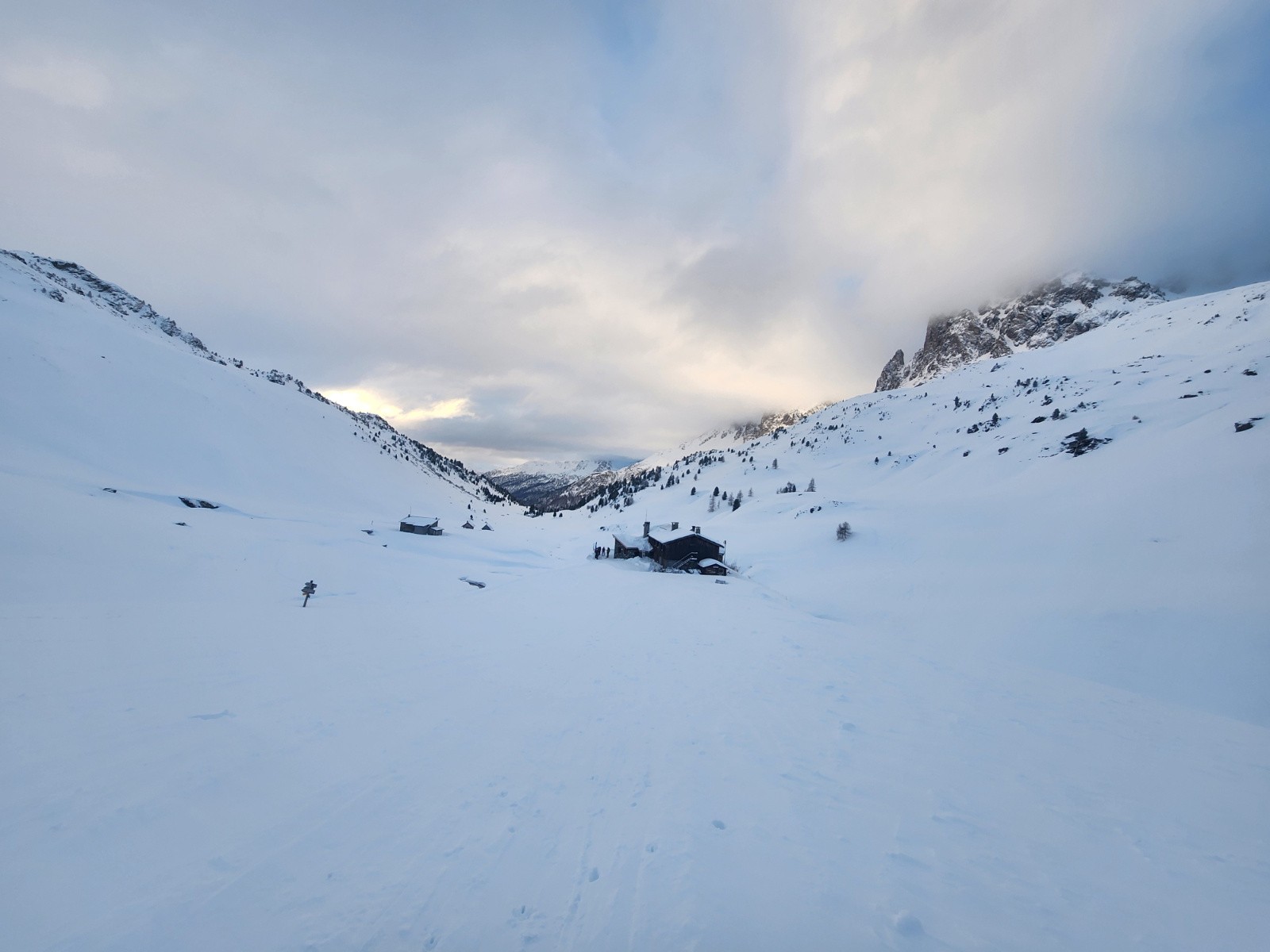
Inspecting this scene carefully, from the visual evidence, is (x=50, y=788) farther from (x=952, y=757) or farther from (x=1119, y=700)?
(x=1119, y=700)

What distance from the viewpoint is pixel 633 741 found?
887 cm

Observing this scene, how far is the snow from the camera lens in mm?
5055

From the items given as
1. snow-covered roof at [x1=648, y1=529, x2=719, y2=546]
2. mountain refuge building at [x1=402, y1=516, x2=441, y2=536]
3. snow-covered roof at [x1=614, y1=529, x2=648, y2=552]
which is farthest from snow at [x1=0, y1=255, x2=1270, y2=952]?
mountain refuge building at [x1=402, y1=516, x2=441, y2=536]

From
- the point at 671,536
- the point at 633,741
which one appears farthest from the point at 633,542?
the point at 633,741

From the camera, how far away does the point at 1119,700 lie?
13875 mm

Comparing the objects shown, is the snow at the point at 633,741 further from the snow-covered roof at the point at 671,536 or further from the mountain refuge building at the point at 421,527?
the mountain refuge building at the point at 421,527

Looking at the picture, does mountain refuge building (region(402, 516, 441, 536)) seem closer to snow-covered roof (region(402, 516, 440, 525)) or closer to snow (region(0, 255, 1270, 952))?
Result: snow-covered roof (region(402, 516, 440, 525))

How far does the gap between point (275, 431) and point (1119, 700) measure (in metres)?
98.7

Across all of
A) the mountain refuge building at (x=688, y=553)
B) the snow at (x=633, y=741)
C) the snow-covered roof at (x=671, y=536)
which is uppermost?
the snow-covered roof at (x=671, y=536)

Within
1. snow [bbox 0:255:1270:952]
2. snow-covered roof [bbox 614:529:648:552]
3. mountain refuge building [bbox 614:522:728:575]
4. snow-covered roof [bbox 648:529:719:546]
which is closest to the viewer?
snow [bbox 0:255:1270:952]

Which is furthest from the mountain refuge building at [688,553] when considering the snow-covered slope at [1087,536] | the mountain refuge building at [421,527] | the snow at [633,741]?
the mountain refuge building at [421,527]

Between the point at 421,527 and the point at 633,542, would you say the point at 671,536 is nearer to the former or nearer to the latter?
the point at 633,542

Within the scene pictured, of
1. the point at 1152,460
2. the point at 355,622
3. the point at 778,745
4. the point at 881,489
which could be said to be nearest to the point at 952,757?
the point at 778,745

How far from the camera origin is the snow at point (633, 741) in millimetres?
5055
